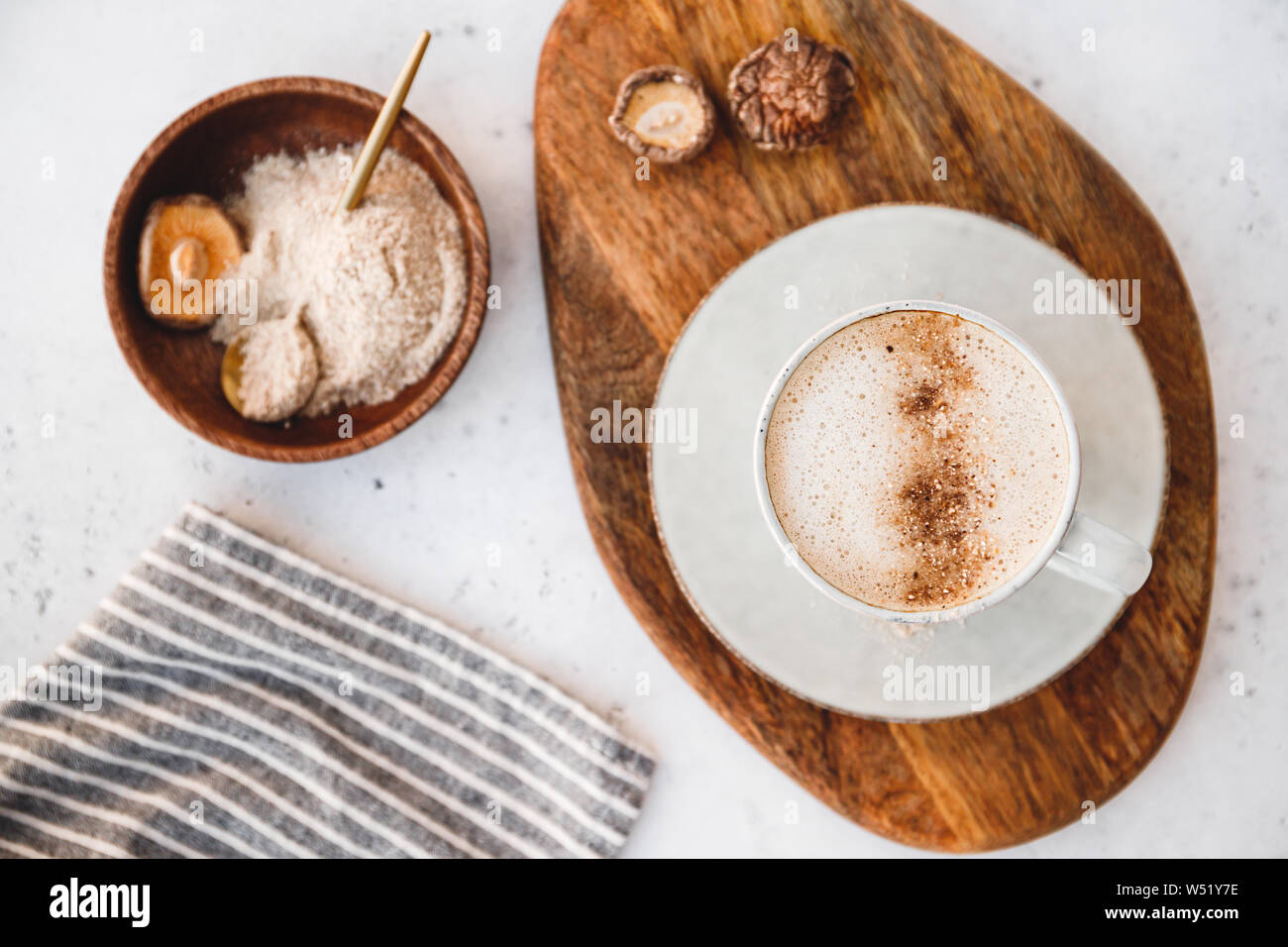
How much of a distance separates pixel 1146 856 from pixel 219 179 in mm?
1462

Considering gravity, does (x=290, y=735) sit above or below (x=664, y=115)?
below

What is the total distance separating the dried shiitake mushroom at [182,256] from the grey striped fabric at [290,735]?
268 mm

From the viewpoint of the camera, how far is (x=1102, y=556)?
877 millimetres

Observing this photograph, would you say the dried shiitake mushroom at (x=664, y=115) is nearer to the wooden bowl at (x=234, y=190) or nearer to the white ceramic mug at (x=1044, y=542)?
the wooden bowl at (x=234, y=190)

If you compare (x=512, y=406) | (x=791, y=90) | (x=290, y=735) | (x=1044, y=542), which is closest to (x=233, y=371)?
(x=512, y=406)

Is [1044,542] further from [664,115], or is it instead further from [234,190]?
[234,190]

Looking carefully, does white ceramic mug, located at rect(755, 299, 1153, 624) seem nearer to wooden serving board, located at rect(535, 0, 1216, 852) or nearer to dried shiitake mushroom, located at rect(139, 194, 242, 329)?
wooden serving board, located at rect(535, 0, 1216, 852)

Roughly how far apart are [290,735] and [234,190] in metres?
0.69

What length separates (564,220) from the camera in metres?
1.10

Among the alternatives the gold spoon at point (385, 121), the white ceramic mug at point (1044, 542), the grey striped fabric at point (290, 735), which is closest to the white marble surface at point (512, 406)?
the grey striped fabric at point (290, 735)

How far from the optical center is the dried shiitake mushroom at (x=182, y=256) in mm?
1117

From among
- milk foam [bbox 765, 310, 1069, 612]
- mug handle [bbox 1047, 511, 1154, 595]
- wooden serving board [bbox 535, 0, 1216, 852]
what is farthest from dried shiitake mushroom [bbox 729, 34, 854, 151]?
mug handle [bbox 1047, 511, 1154, 595]
